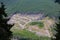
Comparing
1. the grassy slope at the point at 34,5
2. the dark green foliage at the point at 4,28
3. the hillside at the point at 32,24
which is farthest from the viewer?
the grassy slope at the point at 34,5

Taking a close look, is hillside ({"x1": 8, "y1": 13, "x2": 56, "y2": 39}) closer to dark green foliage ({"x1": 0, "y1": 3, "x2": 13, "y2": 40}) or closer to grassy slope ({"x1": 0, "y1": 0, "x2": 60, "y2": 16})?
grassy slope ({"x1": 0, "y1": 0, "x2": 60, "y2": 16})

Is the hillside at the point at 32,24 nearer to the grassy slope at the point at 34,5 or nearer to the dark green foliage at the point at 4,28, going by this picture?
the grassy slope at the point at 34,5

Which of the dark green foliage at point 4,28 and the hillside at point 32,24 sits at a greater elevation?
the hillside at point 32,24

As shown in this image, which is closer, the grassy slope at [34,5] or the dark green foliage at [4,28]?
the dark green foliage at [4,28]

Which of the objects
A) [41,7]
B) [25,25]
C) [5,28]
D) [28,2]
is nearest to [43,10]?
[41,7]

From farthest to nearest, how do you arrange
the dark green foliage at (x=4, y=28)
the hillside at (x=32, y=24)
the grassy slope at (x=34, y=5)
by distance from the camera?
the grassy slope at (x=34, y=5)
the hillside at (x=32, y=24)
the dark green foliage at (x=4, y=28)

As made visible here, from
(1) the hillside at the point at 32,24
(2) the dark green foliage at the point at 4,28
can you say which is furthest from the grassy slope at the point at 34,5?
(2) the dark green foliage at the point at 4,28

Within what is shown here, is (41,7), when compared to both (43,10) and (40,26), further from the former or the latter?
(40,26)

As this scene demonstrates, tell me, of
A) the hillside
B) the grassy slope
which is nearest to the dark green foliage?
the hillside

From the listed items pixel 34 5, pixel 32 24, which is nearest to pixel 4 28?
pixel 32 24

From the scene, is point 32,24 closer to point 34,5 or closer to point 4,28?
point 34,5

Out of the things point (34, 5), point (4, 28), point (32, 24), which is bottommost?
point (4, 28)
